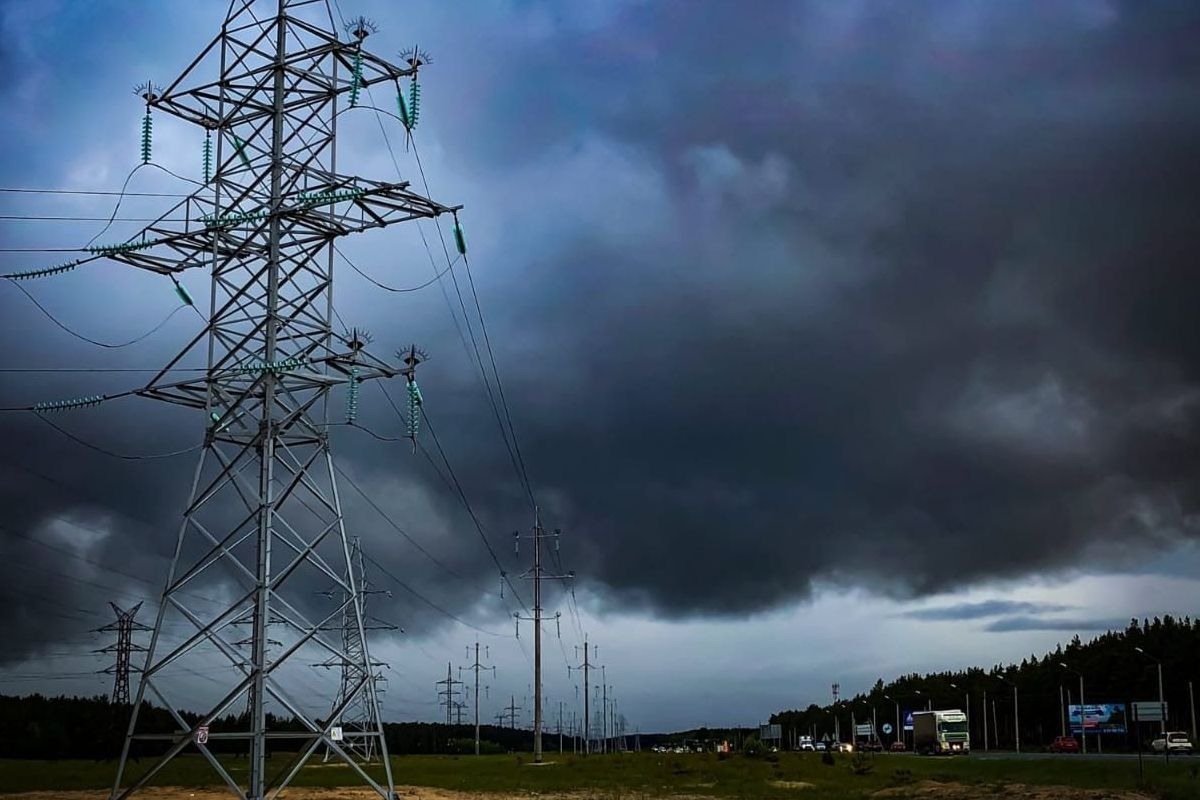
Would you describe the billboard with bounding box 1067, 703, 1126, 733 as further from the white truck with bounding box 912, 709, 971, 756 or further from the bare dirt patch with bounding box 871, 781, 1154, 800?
the bare dirt patch with bounding box 871, 781, 1154, 800

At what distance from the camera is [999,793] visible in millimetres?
60469

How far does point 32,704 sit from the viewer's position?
134 meters

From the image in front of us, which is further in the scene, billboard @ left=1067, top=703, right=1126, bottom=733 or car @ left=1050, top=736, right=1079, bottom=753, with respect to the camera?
billboard @ left=1067, top=703, right=1126, bottom=733

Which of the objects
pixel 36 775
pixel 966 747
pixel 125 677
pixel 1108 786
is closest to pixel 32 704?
pixel 125 677

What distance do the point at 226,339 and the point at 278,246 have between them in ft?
10.1

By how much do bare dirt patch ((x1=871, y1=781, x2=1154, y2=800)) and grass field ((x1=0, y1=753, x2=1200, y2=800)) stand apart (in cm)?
10

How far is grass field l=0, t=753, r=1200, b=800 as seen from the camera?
204ft

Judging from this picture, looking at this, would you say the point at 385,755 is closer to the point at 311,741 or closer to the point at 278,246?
the point at 311,741

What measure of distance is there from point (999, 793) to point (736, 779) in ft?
81.0

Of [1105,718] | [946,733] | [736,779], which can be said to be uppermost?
[736,779]

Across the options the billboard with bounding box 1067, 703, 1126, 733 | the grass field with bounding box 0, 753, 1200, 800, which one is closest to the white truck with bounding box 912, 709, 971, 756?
the billboard with bounding box 1067, 703, 1126, 733

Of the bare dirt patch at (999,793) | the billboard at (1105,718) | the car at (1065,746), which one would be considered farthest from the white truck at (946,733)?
the bare dirt patch at (999,793)

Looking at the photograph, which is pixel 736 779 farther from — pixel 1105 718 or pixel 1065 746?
pixel 1105 718

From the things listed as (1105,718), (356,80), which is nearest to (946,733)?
(1105,718)
